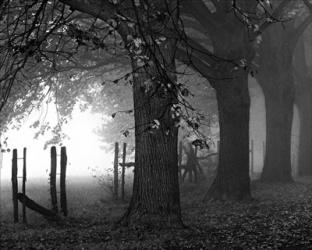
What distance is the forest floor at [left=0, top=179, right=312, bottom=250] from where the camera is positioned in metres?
9.90

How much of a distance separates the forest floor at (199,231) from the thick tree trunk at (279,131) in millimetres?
6211

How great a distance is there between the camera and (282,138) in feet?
74.6

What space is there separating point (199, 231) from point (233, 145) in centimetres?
638

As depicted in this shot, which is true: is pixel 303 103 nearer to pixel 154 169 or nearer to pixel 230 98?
pixel 230 98

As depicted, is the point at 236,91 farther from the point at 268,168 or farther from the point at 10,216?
the point at 10,216

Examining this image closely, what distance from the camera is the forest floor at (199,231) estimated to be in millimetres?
9898

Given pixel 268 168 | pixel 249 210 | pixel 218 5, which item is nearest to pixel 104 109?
pixel 268 168

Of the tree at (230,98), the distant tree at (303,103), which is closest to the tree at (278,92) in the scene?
the distant tree at (303,103)

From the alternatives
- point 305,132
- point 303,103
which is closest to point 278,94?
point 303,103

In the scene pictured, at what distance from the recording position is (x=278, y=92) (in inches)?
900

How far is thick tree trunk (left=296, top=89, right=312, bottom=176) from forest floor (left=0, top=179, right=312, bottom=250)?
11862 millimetres

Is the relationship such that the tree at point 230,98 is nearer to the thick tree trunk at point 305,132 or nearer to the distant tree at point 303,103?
the distant tree at point 303,103

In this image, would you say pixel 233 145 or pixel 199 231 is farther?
pixel 233 145

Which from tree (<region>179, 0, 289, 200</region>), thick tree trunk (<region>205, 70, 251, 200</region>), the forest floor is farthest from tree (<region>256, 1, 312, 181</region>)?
the forest floor
